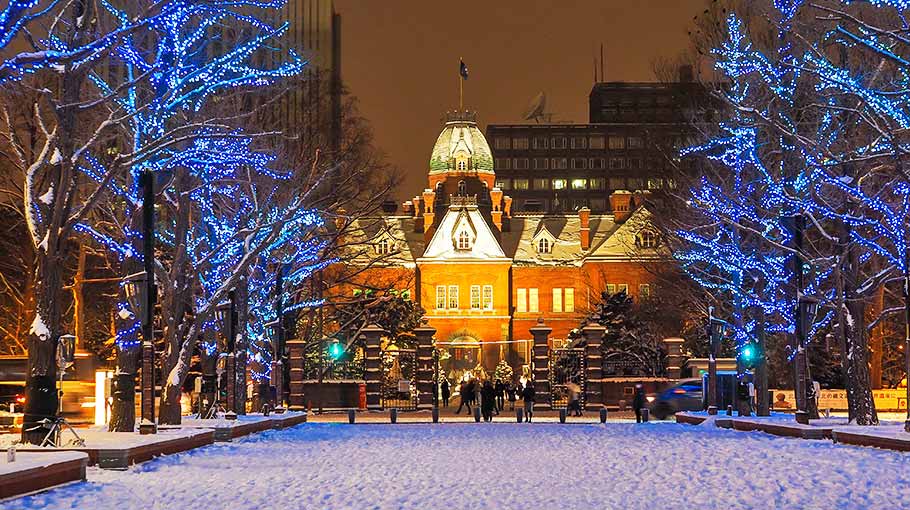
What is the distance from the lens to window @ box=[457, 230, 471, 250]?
9762cm

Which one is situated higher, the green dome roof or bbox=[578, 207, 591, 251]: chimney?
the green dome roof

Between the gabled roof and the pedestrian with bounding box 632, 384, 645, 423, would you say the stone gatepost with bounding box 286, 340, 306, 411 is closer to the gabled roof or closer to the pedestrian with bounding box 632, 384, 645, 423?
the pedestrian with bounding box 632, 384, 645, 423

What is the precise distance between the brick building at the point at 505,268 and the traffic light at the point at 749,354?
51.7 metres

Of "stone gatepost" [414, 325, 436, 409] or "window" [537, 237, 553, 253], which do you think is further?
"window" [537, 237, 553, 253]

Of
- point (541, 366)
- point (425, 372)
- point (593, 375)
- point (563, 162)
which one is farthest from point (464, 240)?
point (563, 162)

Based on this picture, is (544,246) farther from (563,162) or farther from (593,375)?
(563,162)

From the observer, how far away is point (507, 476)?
19047 mm

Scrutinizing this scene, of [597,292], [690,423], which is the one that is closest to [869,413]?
[690,423]

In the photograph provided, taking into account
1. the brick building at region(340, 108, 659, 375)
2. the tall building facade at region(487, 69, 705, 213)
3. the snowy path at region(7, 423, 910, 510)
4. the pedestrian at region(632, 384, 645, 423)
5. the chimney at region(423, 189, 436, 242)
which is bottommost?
the snowy path at region(7, 423, 910, 510)

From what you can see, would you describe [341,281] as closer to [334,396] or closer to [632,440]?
[334,396]

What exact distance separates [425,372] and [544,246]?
49049mm

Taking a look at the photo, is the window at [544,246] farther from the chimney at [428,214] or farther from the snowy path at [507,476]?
the snowy path at [507,476]

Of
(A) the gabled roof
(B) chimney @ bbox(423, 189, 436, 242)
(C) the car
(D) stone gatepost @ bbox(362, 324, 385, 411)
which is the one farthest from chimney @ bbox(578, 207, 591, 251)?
(C) the car

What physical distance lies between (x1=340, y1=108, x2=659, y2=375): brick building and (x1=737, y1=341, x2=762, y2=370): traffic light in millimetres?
51687
